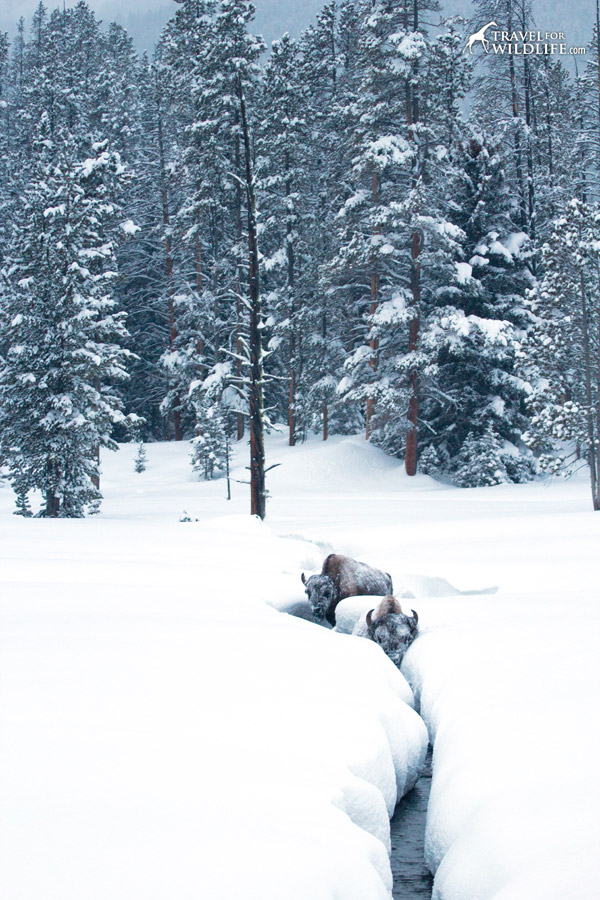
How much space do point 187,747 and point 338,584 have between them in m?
7.15

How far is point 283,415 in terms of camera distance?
128 feet

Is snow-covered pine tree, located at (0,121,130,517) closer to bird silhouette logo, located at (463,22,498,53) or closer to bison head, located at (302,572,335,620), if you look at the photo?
bison head, located at (302,572,335,620)

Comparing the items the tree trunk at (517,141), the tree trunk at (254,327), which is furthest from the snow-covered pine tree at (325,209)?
the tree trunk at (254,327)

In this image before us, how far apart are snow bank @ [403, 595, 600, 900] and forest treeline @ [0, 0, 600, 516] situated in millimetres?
9989

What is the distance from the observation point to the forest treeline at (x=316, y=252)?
19.0 m

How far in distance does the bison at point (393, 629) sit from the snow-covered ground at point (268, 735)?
0.34 metres

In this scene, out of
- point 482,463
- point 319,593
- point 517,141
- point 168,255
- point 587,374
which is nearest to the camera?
point 319,593

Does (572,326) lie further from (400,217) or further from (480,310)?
(400,217)

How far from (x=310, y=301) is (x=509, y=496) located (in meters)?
14.5

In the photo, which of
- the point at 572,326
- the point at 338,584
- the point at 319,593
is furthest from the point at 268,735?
the point at 572,326

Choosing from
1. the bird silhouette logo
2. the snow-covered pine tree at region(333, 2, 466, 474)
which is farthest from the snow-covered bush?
the bird silhouette logo

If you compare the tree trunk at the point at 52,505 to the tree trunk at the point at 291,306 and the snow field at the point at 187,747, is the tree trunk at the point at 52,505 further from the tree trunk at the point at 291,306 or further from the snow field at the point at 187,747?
the tree trunk at the point at 291,306

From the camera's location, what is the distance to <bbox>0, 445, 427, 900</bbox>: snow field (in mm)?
2805

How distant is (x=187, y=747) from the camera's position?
3867 millimetres
